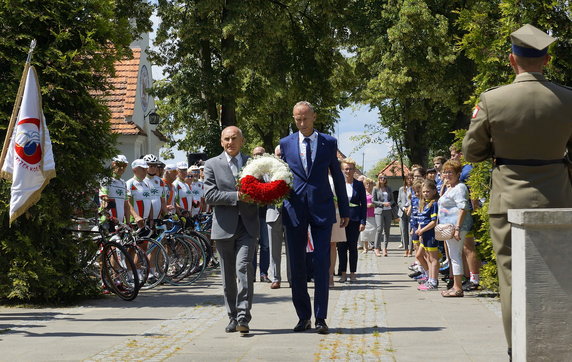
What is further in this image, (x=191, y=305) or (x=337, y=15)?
(x=337, y=15)

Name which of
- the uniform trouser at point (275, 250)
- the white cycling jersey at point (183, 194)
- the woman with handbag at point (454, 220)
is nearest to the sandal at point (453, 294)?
the woman with handbag at point (454, 220)

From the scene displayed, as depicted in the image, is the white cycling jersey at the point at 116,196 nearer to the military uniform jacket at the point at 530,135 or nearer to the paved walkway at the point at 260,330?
the paved walkway at the point at 260,330

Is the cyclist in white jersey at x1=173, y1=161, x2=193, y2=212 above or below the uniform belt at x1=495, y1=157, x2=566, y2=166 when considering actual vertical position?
above

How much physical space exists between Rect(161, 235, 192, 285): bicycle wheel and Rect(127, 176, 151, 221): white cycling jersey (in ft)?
1.78

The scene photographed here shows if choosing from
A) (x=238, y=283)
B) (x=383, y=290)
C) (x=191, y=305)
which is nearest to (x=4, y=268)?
(x=191, y=305)

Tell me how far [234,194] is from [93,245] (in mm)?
3597

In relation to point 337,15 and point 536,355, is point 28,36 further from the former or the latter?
point 337,15

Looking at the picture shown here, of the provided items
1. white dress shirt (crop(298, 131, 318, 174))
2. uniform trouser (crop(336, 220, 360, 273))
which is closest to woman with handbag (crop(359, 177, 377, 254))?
uniform trouser (crop(336, 220, 360, 273))

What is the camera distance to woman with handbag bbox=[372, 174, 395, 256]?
22.7 meters

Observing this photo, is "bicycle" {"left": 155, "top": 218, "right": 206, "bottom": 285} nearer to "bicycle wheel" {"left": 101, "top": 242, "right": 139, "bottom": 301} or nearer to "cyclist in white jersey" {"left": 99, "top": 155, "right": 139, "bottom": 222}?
"cyclist in white jersey" {"left": 99, "top": 155, "right": 139, "bottom": 222}

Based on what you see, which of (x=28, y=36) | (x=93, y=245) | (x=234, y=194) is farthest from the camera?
(x=93, y=245)

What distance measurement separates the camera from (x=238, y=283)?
9039mm

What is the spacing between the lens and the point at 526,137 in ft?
19.7

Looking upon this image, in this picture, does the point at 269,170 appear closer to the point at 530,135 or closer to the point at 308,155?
the point at 308,155
